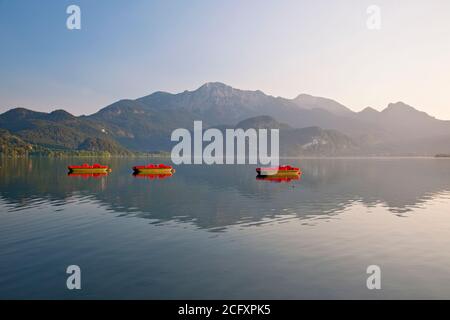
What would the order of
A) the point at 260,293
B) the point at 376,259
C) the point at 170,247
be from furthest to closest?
the point at 170,247, the point at 376,259, the point at 260,293

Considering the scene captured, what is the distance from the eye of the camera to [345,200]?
6894cm

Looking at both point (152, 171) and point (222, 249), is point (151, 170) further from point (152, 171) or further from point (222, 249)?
point (222, 249)

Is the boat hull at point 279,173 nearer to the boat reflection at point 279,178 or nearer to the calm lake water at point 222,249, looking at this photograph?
the boat reflection at point 279,178

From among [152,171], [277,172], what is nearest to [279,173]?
[277,172]

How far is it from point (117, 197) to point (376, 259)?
55156mm

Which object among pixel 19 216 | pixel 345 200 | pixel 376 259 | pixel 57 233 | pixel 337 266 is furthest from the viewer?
pixel 345 200

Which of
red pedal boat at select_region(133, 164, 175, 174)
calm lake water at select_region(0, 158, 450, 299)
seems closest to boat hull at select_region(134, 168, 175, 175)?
red pedal boat at select_region(133, 164, 175, 174)

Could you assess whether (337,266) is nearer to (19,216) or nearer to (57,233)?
(57,233)

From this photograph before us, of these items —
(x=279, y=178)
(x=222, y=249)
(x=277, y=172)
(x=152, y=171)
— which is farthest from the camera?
(x=152, y=171)

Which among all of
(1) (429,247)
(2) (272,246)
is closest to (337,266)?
(2) (272,246)

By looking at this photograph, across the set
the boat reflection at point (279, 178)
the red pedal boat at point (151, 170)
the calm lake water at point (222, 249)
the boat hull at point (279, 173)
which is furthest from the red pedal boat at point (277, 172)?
the calm lake water at point (222, 249)

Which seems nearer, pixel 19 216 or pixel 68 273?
pixel 68 273

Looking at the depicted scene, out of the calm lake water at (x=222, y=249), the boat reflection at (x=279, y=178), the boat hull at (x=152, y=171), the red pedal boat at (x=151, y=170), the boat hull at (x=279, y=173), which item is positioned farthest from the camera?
the red pedal boat at (x=151, y=170)

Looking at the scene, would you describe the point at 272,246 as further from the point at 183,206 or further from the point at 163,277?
the point at 183,206
